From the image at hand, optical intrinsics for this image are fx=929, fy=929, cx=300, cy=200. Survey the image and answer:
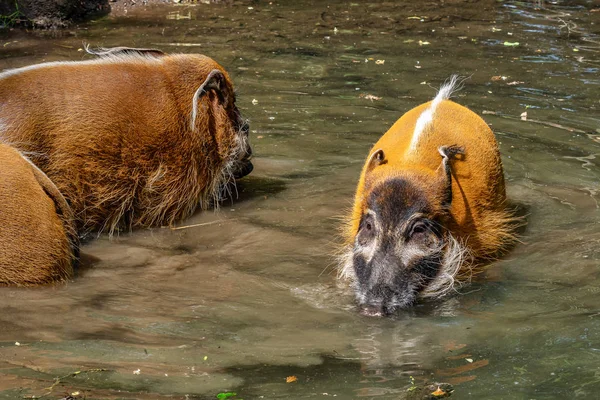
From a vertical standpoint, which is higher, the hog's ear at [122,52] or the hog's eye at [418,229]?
the hog's ear at [122,52]

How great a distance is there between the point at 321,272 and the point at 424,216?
0.72 meters

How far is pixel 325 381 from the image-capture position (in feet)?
12.5

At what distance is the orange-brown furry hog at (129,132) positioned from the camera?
5.62m

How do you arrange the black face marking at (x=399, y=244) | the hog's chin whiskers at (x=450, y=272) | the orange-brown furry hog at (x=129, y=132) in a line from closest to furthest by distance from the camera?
the black face marking at (x=399, y=244) < the hog's chin whiskers at (x=450, y=272) < the orange-brown furry hog at (x=129, y=132)

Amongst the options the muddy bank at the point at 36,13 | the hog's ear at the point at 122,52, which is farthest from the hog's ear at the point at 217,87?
the muddy bank at the point at 36,13

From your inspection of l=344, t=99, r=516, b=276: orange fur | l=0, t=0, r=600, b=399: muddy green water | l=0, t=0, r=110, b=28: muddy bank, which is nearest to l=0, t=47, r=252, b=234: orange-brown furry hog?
l=0, t=0, r=600, b=399: muddy green water

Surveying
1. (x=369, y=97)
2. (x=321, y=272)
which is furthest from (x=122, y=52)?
(x=369, y=97)

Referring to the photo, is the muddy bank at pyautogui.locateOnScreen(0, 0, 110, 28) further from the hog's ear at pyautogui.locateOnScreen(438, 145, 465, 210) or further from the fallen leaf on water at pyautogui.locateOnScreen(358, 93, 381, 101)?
the hog's ear at pyautogui.locateOnScreen(438, 145, 465, 210)

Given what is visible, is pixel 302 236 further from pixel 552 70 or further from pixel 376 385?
pixel 552 70

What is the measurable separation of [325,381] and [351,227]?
5.86 ft

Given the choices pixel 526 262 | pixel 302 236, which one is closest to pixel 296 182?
pixel 302 236

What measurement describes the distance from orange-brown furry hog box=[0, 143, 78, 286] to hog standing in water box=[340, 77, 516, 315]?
155 cm

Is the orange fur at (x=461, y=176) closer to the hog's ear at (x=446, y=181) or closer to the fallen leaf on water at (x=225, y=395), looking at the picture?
the hog's ear at (x=446, y=181)

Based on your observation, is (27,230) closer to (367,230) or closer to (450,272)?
(367,230)
